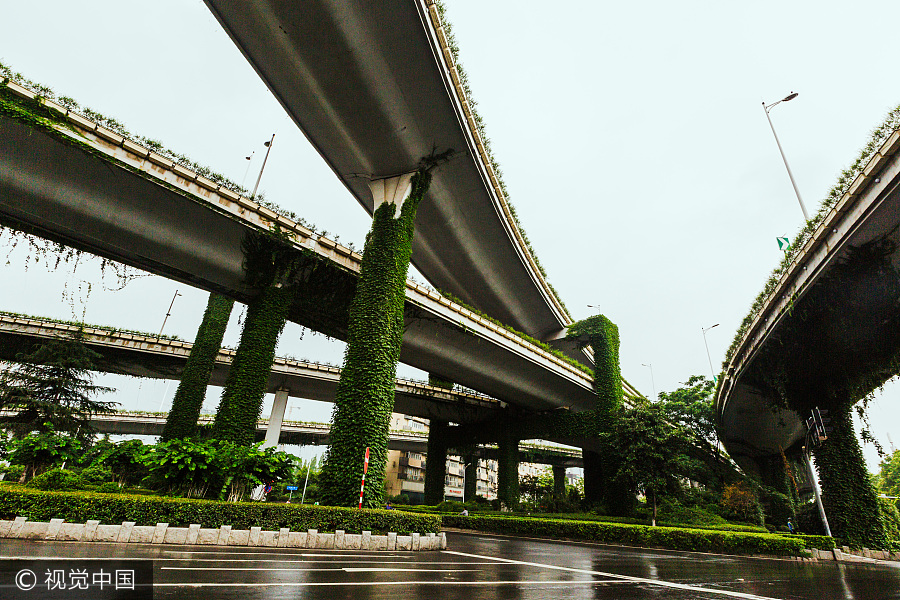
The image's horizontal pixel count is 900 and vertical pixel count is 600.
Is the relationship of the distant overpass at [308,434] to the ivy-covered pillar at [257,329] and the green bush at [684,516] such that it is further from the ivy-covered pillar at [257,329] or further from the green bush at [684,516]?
the ivy-covered pillar at [257,329]

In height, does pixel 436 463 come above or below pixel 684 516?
above

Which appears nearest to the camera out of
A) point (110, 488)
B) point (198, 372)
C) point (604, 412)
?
point (110, 488)

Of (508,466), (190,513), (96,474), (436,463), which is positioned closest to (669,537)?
(508,466)

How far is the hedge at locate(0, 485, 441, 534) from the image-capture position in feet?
29.3

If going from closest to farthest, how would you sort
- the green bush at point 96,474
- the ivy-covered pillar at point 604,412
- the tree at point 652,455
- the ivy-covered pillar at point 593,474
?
1. the green bush at point 96,474
2. the tree at point 652,455
3. the ivy-covered pillar at point 604,412
4. the ivy-covered pillar at point 593,474

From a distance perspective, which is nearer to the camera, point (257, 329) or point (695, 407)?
point (257, 329)

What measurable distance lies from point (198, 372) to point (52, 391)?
22.5 feet

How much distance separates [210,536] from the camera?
10.1 metres

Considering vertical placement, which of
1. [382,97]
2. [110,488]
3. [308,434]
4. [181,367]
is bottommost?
[110,488]

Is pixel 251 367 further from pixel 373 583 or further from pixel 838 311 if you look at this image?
pixel 838 311

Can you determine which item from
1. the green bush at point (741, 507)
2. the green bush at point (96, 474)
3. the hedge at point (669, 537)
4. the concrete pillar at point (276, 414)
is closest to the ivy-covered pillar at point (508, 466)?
the hedge at point (669, 537)

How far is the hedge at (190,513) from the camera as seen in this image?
29.3ft

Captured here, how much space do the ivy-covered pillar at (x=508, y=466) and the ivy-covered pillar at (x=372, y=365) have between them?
898 inches

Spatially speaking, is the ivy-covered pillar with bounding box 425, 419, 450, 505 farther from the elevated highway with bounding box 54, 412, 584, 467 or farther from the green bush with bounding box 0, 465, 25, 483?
the green bush with bounding box 0, 465, 25, 483
